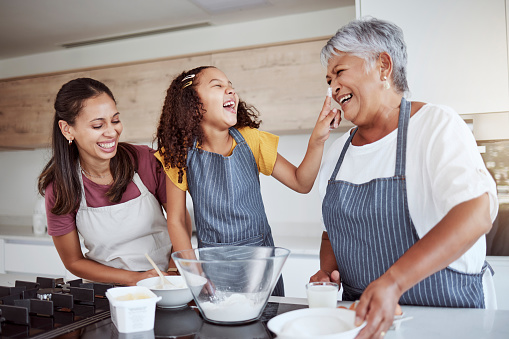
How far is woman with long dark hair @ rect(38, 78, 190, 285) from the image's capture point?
169 cm

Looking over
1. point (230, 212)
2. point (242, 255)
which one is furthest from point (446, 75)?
point (242, 255)

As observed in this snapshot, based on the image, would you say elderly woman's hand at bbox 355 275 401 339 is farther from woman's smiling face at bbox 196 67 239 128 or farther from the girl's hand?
woman's smiling face at bbox 196 67 239 128

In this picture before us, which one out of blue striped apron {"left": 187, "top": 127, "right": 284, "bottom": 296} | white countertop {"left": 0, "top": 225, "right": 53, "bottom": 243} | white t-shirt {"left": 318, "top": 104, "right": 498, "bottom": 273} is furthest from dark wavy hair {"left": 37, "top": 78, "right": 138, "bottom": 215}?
white countertop {"left": 0, "top": 225, "right": 53, "bottom": 243}

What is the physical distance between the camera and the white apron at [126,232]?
1.72m

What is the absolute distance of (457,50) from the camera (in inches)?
94.3

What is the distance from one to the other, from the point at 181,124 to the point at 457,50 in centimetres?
156

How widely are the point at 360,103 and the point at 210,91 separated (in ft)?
1.74

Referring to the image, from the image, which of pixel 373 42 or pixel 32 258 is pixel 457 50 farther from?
pixel 32 258

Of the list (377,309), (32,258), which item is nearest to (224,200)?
(377,309)

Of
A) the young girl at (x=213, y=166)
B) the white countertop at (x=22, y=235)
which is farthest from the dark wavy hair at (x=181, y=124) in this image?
the white countertop at (x=22, y=235)

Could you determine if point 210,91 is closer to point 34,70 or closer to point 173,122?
point 173,122

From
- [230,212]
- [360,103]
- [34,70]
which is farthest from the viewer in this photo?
[34,70]

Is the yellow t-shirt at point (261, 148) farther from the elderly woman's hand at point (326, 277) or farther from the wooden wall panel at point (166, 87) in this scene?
the wooden wall panel at point (166, 87)

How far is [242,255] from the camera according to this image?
1107 millimetres
